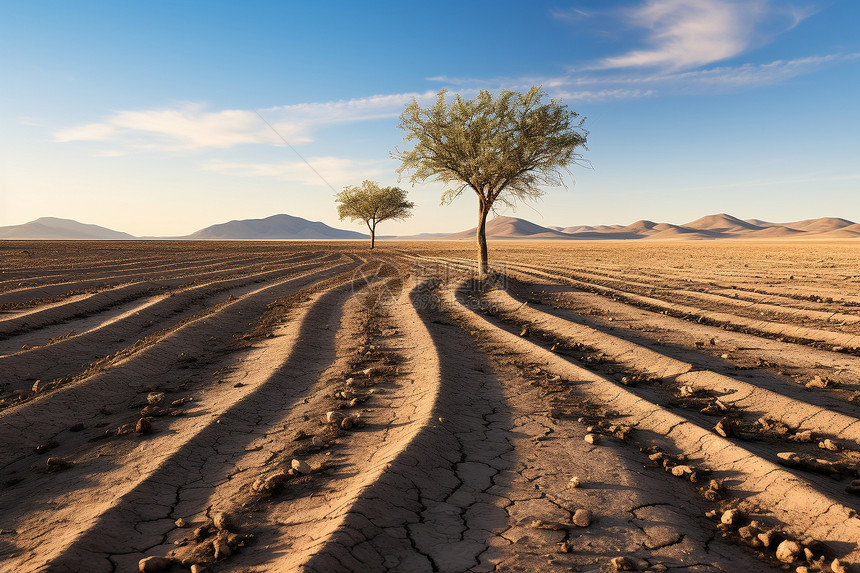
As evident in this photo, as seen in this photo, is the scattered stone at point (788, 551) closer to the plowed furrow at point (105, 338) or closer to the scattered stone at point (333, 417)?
the scattered stone at point (333, 417)

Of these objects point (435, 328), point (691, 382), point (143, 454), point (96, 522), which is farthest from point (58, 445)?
point (691, 382)

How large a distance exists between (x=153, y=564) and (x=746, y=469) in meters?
3.63

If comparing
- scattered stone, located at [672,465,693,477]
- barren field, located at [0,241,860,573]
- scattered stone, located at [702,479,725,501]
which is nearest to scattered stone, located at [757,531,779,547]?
barren field, located at [0,241,860,573]

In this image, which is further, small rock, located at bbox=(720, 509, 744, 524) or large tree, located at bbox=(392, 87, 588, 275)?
large tree, located at bbox=(392, 87, 588, 275)

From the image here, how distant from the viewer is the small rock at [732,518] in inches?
102

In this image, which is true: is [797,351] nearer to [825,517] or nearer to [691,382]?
[691,382]

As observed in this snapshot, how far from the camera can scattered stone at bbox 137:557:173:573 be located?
2.16m

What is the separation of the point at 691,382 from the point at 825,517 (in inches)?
102

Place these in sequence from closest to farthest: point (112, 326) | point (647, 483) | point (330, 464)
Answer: point (647, 483), point (330, 464), point (112, 326)

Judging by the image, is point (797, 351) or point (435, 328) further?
point (435, 328)

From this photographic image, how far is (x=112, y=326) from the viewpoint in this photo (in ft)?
24.0

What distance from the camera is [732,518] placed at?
102 inches

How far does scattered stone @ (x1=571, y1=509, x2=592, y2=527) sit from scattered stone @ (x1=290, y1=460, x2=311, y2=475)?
1.74m

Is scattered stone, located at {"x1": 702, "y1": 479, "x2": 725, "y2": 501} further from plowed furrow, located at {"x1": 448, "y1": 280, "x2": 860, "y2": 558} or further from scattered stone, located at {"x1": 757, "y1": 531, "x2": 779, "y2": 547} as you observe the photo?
scattered stone, located at {"x1": 757, "y1": 531, "x2": 779, "y2": 547}
